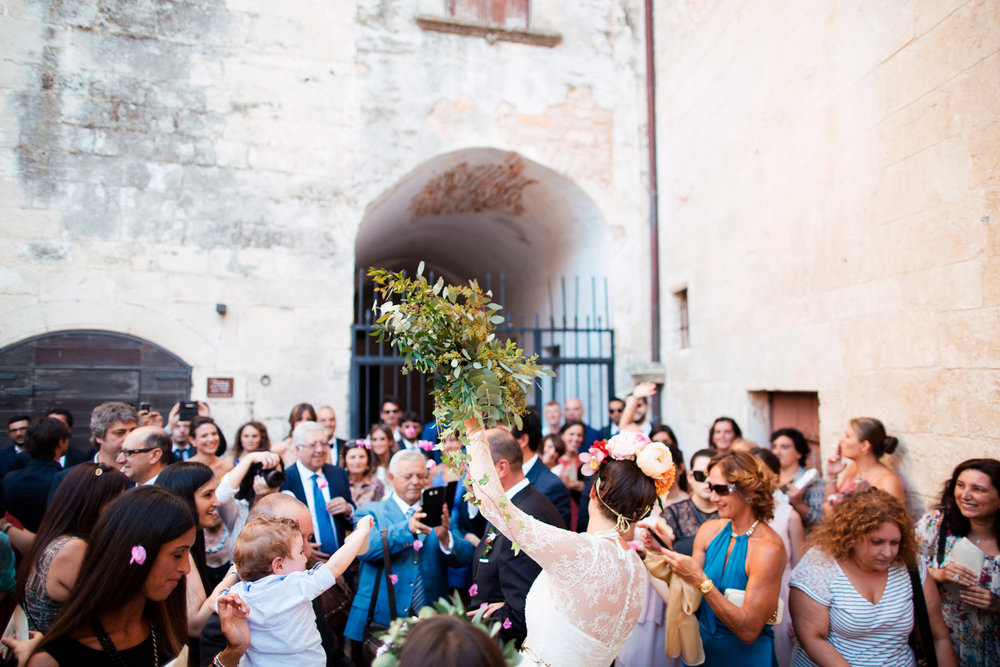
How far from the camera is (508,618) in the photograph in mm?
2850

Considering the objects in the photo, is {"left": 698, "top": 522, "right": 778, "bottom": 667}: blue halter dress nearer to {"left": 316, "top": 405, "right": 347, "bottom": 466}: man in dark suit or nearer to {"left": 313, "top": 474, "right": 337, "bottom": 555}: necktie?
{"left": 313, "top": 474, "right": 337, "bottom": 555}: necktie

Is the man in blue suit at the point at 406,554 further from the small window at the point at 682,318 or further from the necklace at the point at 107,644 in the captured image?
the small window at the point at 682,318

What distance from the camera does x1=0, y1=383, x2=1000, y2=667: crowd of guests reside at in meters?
2.09

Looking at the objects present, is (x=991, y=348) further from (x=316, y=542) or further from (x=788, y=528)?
(x=316, y=542)

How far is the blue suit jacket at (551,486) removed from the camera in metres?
4.04

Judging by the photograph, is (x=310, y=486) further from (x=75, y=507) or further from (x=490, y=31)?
(x=490, y=31)

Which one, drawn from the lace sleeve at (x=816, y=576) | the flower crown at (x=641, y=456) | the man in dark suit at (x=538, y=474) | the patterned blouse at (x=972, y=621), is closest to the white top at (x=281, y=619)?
the flower crown at (x=641, y=456)

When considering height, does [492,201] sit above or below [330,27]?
below

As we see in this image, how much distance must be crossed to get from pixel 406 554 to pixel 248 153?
573 centimetres

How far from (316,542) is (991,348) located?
4347 millimetres

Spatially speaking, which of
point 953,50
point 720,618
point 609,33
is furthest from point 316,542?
point 609,33

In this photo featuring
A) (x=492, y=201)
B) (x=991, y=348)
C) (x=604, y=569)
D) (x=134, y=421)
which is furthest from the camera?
(x=492, y=201)

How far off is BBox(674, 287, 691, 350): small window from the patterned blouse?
4.77 meters

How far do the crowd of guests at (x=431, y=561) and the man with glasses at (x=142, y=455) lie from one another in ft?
0.04
